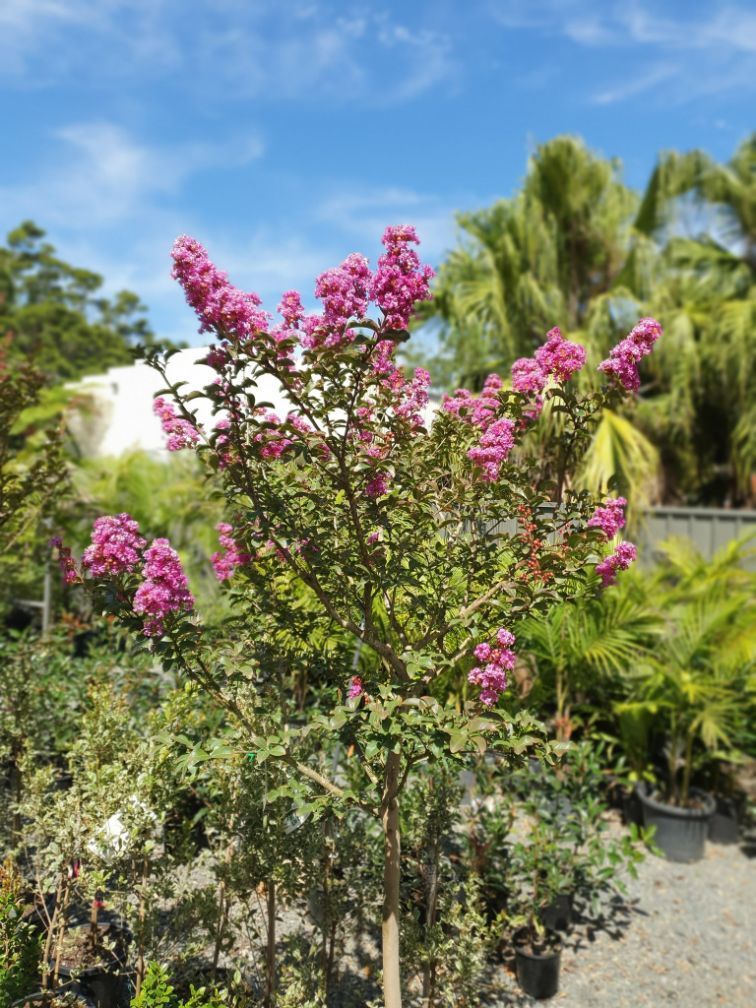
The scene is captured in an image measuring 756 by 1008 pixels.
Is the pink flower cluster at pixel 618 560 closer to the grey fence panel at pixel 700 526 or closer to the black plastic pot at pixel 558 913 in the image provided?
the black plastic pot at pixel 558 913

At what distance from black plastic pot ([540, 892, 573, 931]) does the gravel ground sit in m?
0.09

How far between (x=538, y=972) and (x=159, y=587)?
2.40 m

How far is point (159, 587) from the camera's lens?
197cm

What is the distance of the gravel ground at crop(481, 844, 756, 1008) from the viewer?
3262mm

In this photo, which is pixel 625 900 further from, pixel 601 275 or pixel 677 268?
pixel 677 268

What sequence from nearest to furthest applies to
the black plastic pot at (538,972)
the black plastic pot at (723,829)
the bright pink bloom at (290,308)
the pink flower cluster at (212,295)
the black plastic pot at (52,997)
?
the pink flower cluster at (212,295), the bright pink bloom at (290,308), the black plastic pot at (52,997), the black plastic pot at (538,972), the black plastic pot at (723,829)

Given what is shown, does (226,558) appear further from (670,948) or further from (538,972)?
(670,948)

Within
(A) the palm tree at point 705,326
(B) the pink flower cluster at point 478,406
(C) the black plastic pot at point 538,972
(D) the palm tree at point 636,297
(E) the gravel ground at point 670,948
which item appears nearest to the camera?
(B) the pink flower cluster at point 478,406

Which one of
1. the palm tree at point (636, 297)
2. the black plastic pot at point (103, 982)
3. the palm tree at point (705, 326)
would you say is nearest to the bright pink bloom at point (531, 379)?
the black plastic pot at point (103, 982)

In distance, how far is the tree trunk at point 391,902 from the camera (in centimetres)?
224

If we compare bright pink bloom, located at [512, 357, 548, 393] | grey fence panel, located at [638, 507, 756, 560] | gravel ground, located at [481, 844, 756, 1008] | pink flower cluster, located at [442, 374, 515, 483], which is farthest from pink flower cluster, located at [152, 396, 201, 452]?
grey fence panel, located at [638, 507, 756, 560]

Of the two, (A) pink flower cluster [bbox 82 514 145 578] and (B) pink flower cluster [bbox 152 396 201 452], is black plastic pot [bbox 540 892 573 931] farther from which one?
(B) pink flower cluster [bbox 152 396 201 452]

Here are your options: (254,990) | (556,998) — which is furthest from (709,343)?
(254,990)

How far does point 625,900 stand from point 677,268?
8730 mm
